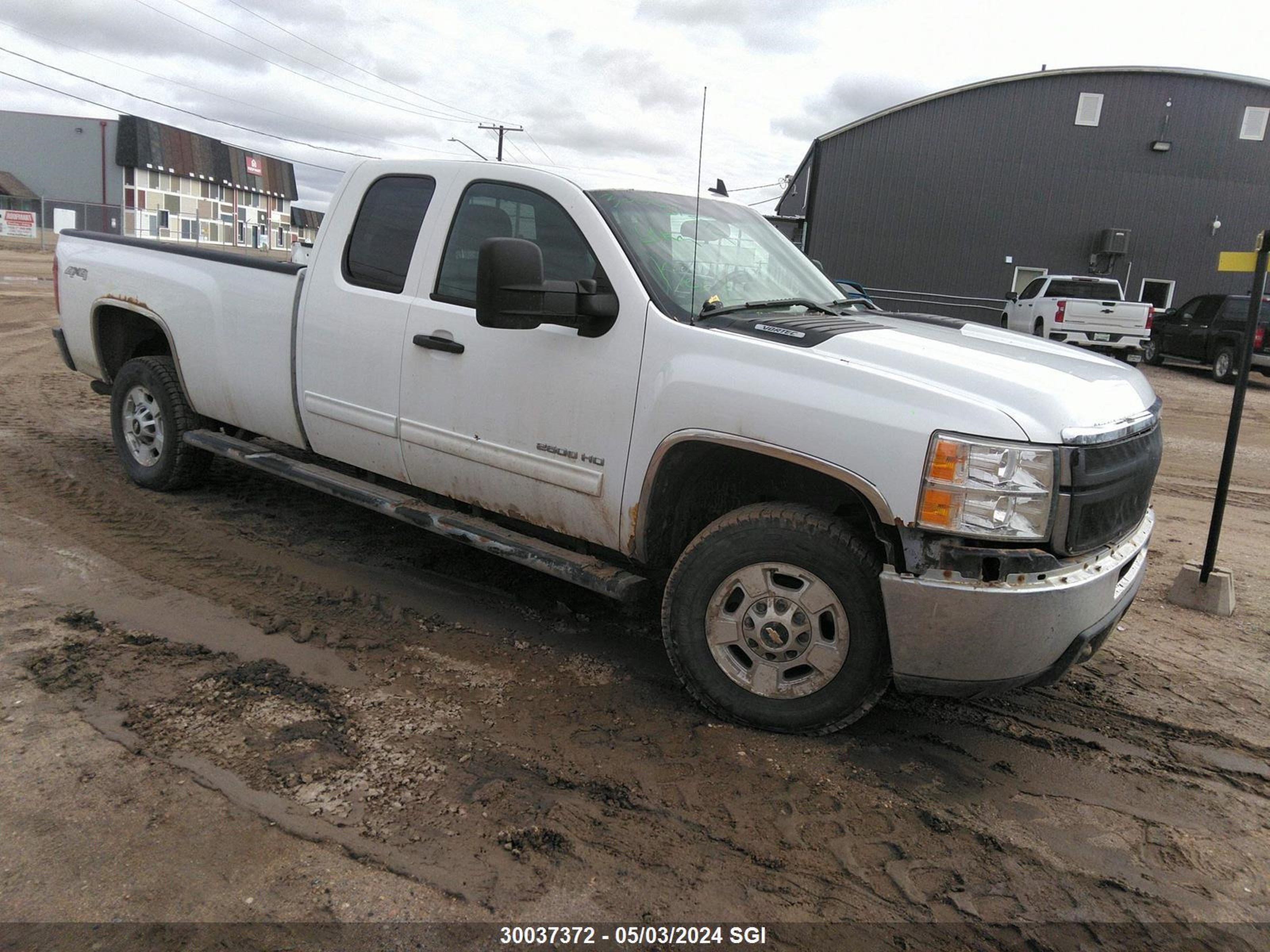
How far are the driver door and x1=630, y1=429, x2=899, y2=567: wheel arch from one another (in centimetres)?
15

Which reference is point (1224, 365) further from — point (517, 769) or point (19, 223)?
point (19, 223)

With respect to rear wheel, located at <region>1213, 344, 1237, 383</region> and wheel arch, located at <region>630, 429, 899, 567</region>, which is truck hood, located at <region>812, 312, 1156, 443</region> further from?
rear wheel, located at <region>1213, 344, 1237, 383</region>

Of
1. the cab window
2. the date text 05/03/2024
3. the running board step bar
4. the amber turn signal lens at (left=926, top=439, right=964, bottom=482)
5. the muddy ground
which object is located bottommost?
the date text 05/03/2024

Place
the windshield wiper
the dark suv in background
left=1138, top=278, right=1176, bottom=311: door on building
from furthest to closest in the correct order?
left=1138, top=278, right=1176, bottom=311: door on building → the dark suv in background → the windshield wiper

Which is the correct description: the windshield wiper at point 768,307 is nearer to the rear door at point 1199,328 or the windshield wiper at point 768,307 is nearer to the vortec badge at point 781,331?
the vortec badge at point 781,331

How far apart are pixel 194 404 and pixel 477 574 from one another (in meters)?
2.12

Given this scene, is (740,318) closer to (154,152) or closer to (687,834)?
(687,834)

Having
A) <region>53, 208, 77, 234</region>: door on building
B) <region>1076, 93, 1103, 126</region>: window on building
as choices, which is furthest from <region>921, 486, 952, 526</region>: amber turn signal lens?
<region>53, 208, 77, 234</region>: door on building

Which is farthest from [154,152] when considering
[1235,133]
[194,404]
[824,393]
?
[824,393]

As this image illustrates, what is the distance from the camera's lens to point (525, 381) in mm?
3857

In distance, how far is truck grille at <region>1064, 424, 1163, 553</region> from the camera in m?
2.96

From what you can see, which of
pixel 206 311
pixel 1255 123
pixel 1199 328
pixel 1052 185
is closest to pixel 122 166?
pixel 1052 185

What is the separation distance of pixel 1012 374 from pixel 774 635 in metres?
1.21

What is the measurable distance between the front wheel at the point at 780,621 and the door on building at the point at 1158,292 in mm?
28888
